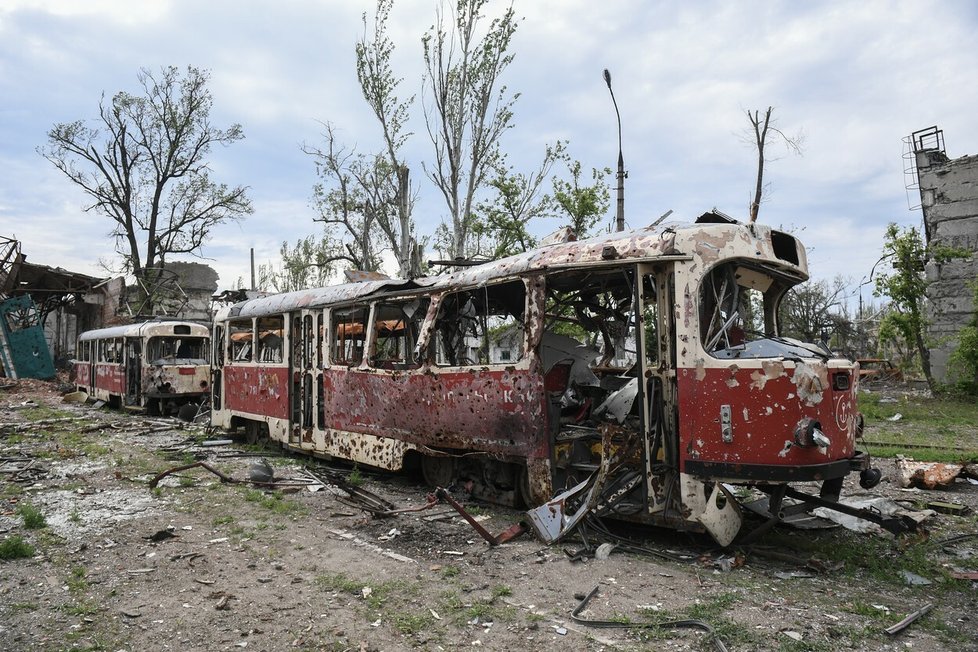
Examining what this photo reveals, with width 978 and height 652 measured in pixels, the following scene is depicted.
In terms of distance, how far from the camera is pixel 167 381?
17484mm

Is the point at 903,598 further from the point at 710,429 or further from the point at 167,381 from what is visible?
the point at 167,381

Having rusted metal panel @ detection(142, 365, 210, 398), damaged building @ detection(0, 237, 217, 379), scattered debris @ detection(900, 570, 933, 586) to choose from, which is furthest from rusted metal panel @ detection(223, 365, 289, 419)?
damaged building @ detection(0, 237, 217, 379)

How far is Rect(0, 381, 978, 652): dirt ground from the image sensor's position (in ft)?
13.0

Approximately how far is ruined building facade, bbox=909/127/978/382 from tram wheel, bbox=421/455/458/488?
821 inches

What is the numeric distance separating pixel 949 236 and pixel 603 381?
2162 centimetres

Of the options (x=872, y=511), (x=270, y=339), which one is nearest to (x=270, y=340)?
(x=270, y=339)

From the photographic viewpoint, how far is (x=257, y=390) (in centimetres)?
1155

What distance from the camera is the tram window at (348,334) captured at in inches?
354

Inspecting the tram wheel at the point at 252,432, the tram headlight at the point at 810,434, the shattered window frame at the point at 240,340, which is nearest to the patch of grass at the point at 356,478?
the tram wheel at the point at 252,432

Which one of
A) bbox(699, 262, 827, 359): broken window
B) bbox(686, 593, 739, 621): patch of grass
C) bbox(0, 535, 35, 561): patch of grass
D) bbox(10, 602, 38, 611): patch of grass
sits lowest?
bbox(686, 593, 739, 621): patch of grass

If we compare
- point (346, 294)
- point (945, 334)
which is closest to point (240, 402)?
point (346, 294)

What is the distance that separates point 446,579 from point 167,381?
48.8 ft

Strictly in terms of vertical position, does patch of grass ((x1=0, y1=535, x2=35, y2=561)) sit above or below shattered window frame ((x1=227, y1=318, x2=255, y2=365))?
below

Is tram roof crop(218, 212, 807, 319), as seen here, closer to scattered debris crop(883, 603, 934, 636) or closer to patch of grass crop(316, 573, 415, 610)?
scattered debris crop(883, 603, 934, 636)
